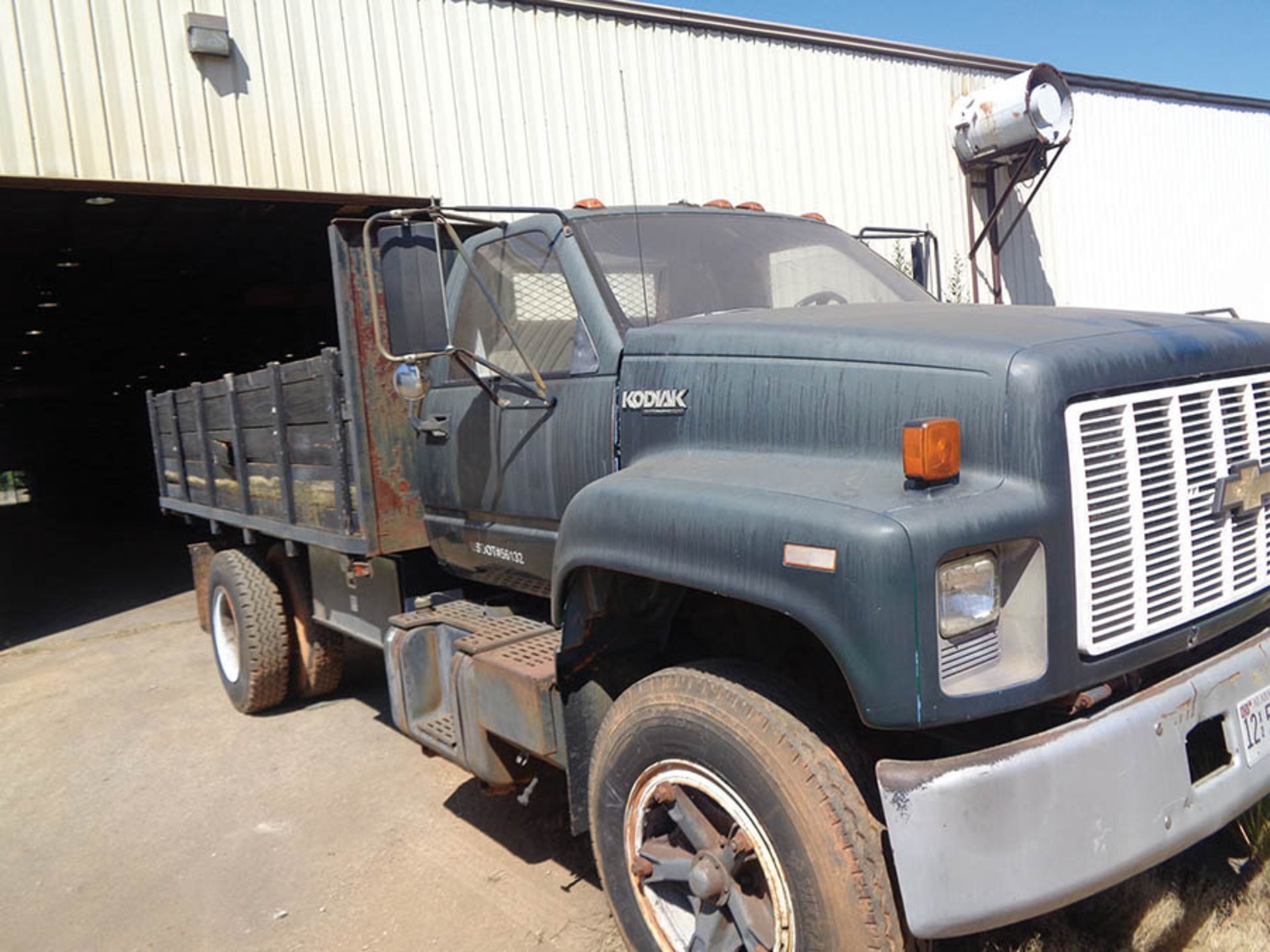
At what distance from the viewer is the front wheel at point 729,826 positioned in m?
2.12

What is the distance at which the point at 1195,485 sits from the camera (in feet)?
7.63

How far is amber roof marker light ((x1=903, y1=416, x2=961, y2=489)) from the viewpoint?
6.71ft

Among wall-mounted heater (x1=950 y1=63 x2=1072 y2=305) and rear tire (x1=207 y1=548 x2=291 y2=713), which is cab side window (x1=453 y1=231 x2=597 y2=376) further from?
wall-mounted heater (x1=950 y1=63 x2=1072 y2=305)

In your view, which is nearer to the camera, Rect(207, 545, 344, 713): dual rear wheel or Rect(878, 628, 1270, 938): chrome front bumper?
Rect(878, 628, 1270, 938): chrome front bumper

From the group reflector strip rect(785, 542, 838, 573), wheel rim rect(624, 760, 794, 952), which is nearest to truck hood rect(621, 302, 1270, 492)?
reflector strip rect(785, 542, 838, 573)

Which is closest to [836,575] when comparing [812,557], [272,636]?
[812,557]

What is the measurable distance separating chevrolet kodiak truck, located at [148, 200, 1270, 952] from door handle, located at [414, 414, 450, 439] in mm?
319

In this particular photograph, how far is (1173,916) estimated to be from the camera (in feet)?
9.08

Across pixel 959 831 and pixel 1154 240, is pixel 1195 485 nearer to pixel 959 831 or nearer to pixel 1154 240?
pixel 959 831

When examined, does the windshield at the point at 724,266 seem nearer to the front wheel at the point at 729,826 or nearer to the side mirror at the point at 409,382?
the side mirror at the point at 409,382

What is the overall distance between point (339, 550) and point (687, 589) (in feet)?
7.34

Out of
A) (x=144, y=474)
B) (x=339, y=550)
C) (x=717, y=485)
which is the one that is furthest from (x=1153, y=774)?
(x=144, y=474)

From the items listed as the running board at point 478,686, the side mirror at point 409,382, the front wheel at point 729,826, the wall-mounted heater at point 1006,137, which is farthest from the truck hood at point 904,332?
the wall-mounted heater at point 1006,137

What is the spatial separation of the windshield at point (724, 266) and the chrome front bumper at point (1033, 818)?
1728mm
